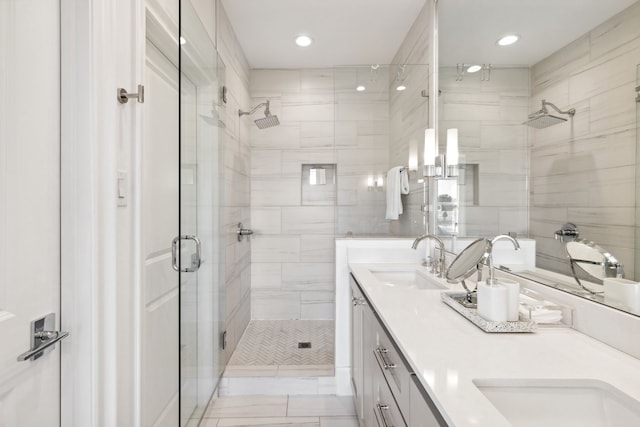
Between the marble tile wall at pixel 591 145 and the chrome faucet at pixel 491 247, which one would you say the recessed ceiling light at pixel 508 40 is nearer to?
the marble tile wall at pixel 591 145

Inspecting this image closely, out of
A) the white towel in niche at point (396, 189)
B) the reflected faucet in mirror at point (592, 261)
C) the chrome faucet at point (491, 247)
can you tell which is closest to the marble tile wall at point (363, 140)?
the white towel in niche at point (396, 189)

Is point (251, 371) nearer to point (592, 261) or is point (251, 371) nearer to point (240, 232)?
point (240, 232)

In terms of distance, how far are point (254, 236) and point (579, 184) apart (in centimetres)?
294

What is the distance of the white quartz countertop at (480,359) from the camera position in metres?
0.64

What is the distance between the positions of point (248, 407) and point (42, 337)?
1550 millimetres

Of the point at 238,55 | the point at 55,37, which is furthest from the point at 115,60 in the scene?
the point at 238,55

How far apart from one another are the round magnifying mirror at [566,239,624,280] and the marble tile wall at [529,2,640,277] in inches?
0.9

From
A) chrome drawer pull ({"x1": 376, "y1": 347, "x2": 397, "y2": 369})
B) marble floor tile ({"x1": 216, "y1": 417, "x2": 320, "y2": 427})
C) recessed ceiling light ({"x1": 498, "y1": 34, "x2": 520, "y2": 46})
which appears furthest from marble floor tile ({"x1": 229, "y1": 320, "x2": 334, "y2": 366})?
recessed ceiling light ({"x1": 498, "y1": 34, "x2": 520, "y2": 46})

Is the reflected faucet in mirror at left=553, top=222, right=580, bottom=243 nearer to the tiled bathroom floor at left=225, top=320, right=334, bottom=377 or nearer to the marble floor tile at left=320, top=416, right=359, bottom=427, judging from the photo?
the marble floor tile at left=320, top=416, right=359, bottom=427

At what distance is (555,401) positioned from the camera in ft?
2.35

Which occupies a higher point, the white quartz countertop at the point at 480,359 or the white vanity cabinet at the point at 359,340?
the white quartz countertop at the point at 480,359

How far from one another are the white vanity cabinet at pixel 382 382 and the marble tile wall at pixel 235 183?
97cm

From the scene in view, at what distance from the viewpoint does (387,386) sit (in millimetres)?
1098

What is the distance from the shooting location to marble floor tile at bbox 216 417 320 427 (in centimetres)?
195
